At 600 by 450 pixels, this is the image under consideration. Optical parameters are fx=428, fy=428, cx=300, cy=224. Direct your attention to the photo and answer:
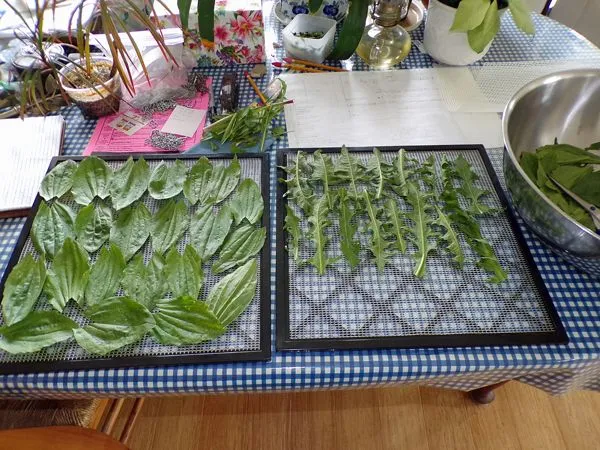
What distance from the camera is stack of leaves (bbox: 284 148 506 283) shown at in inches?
31.4

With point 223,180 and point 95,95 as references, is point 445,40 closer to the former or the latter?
point 223,180

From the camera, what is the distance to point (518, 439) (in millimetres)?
1265

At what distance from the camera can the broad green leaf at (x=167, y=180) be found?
872 millimetres

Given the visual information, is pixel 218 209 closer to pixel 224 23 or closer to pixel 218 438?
pixel 224 23

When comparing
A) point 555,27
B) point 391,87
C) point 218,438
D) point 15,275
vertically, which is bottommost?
point 218,438

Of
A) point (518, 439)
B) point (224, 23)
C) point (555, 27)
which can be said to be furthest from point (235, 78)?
point (518, 439)

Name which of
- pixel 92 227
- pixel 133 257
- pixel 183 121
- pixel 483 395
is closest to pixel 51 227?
pixel 92 227

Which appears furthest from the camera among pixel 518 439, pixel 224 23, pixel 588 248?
pixel 518 439

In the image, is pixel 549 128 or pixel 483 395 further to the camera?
pixel 483 395

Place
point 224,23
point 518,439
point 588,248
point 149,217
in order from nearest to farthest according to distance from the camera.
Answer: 1. point 588,248
2. point 149,217
3. point 224,23
4. point 518,439

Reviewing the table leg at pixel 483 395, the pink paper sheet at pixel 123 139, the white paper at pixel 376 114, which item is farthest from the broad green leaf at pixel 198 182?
the table leg at pixel 483 395

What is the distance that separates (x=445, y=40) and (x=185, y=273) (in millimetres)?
911

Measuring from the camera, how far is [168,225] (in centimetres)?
82

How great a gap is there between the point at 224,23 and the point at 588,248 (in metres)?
0.95
